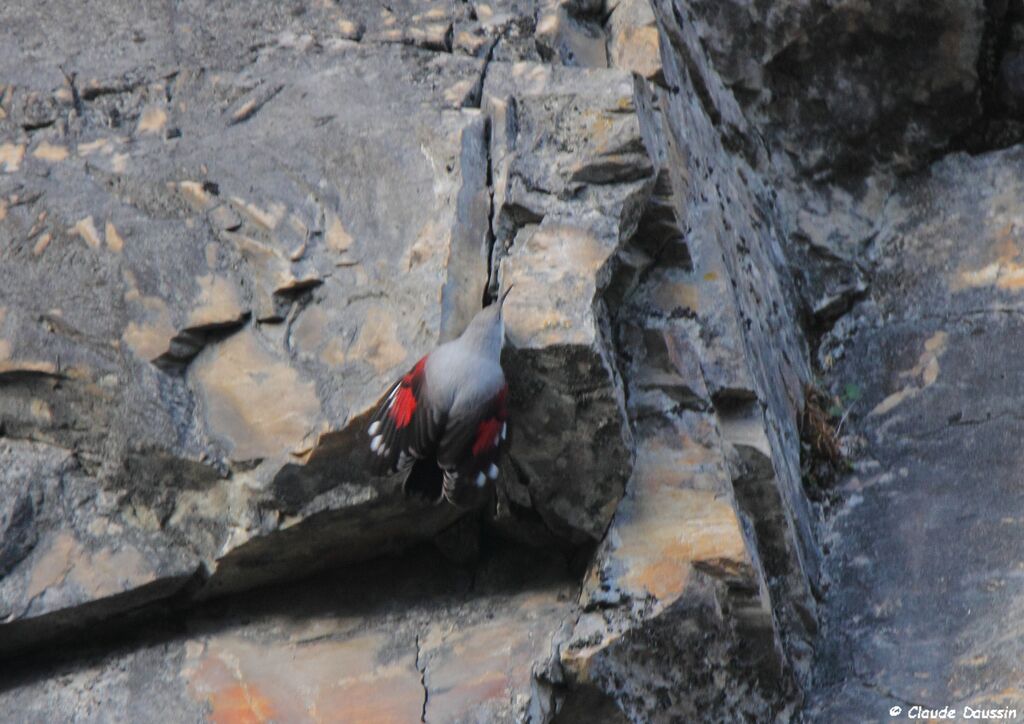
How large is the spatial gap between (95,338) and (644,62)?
1.71 meters

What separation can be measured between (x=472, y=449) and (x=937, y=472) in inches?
57.7

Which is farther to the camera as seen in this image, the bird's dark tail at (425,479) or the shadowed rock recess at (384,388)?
the shadowed rock recess at (384,388)

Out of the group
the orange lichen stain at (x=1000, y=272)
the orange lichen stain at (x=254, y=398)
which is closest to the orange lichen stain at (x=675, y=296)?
the orange lichen stain at (x=254, y=398)

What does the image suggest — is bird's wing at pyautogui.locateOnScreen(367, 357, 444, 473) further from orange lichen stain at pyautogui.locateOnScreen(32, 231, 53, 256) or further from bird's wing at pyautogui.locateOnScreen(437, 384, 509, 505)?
orange lichen stain at pyautogui.locateOnScreen(32, 231, 53, 256)

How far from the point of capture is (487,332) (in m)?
3.02

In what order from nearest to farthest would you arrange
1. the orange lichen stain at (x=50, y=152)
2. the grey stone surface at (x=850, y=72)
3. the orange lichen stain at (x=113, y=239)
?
the orange lichen stain at (x=113, y=239), the orange lichen stain at (x=50, y=152), the grey stone surface at (x=850, y=72)

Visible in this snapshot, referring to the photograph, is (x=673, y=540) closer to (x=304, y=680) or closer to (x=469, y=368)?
(x=469, y=368)

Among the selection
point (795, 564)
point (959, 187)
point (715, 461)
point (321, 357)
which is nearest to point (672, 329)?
point (715, 461)

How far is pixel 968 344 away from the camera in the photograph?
13.4ft

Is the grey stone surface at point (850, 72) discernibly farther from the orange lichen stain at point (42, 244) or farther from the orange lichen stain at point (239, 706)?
the orange lichen stain at point (239, 706)

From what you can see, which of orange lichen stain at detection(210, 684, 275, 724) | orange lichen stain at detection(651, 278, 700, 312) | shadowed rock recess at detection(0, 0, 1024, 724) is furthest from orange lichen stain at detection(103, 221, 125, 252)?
orange lichen stain at detection(651, 278, 700, 312)

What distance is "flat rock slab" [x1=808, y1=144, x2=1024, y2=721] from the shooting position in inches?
130

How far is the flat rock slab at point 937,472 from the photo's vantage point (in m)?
3.29

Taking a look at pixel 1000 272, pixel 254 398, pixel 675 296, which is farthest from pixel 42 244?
pixel 1000 272
